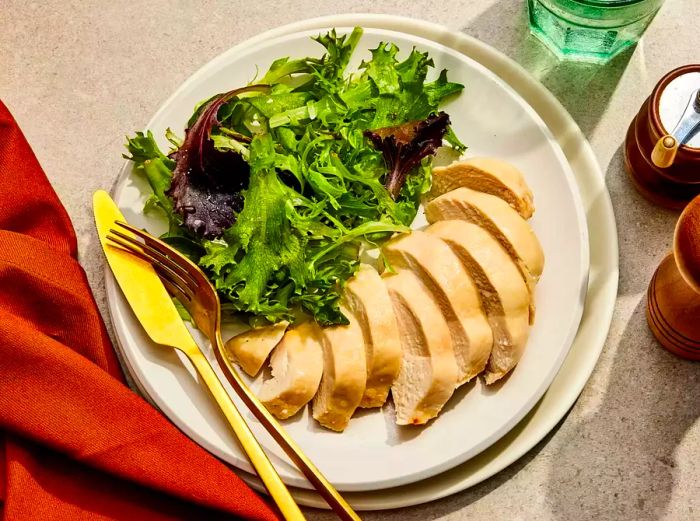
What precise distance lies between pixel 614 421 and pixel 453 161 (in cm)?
68

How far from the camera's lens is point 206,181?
1.67 metres

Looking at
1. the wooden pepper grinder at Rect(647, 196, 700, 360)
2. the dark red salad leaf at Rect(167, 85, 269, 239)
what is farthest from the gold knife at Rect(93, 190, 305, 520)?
the wooden pepper grinder at Rect(647, 196, 700, 360)

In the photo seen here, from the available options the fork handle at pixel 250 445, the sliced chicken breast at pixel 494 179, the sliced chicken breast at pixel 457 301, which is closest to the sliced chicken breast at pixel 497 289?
the sliced chicken breast at pixel 457 301

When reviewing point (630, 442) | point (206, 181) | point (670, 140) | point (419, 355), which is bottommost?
point (630, 442)

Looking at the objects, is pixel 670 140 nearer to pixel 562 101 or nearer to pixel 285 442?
pixel 562 101

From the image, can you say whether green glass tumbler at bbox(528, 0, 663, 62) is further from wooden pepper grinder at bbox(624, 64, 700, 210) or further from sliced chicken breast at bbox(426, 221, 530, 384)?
sliced chicken breast at bbox(426, 221, 530, 384)

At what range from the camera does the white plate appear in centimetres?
157

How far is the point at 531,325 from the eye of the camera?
65.0 inches

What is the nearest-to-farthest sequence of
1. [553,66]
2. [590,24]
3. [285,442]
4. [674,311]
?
[285,442] → [674,311] → [590,24] → [553,66]

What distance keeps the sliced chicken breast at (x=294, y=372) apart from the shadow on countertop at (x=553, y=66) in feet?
2.81

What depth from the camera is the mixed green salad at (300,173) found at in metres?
1.62

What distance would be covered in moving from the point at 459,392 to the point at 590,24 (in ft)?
3.02

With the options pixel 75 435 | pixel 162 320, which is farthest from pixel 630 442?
pixel 75 435

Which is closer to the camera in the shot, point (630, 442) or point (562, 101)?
point (630, 442)
